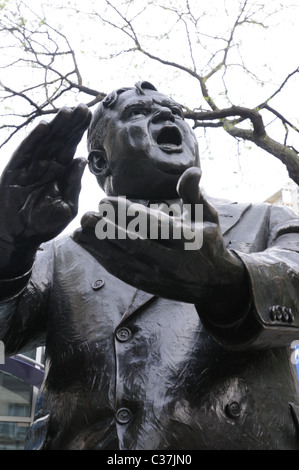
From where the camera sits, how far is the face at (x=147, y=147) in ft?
7.38

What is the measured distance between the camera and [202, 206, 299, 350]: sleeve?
1669 millimetres

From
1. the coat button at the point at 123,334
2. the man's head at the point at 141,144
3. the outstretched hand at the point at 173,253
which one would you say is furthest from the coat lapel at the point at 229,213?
the outstretched hand at the point at 173,253

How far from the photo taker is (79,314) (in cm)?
213

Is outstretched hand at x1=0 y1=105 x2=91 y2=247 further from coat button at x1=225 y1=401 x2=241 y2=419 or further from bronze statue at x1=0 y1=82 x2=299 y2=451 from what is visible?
coat button at x1=225 y1=401 x2=241 y2=419

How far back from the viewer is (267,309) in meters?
1.69

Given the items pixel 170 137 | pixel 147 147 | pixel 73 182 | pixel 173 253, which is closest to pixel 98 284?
pixel 73 182

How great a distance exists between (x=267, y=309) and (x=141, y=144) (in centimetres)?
90

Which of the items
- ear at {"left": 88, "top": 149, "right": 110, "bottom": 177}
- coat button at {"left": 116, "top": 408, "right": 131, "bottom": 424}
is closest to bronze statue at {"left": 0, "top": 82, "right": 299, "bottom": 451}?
coat button at {"left": 116, "top": 408, "right": 131, "bottom": 424}

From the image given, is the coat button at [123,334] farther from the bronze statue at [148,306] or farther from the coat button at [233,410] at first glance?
the coat button at [233,410]

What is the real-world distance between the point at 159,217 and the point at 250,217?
94 centimetres

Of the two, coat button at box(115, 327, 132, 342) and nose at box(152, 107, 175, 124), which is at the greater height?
nose at box(152, 107, 175, 124)

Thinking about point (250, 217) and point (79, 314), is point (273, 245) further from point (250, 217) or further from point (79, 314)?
point (79, 314)

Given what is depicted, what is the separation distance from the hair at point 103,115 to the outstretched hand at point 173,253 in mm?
1071

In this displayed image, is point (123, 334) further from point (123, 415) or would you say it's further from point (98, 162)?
point (98, 162)
